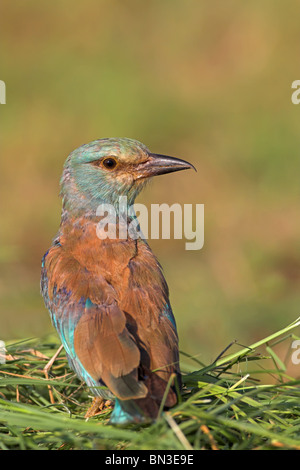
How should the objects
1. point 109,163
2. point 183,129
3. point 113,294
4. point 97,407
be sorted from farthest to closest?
point 183,129 → point 109,163 → point 97,407 → point 113,294

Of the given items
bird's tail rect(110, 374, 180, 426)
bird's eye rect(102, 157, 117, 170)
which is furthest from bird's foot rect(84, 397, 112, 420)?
bird's eye rect(102, 157, 117, 170)

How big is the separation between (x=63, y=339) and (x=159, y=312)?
578mm

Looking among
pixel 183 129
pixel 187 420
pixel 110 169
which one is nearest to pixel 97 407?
pixel 187 420

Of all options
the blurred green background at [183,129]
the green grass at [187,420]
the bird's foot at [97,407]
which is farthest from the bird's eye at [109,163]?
the blurred green background at [183,129]

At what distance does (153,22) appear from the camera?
43.4ft

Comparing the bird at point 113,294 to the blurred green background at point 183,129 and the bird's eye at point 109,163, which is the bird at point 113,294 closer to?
the bird's eye at point 109,163

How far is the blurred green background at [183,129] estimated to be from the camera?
7410mm

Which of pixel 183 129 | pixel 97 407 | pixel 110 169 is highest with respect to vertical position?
pixel 183 129

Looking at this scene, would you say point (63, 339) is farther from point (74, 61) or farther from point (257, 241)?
point (74, 61)

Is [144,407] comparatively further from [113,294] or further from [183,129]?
[183,129]

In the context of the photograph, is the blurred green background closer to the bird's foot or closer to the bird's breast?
the bird's breast

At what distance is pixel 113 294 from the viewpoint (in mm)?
3912

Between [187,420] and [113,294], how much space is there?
0.78m

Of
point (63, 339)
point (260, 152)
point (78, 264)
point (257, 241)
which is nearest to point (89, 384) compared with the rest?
point (63, 339)
